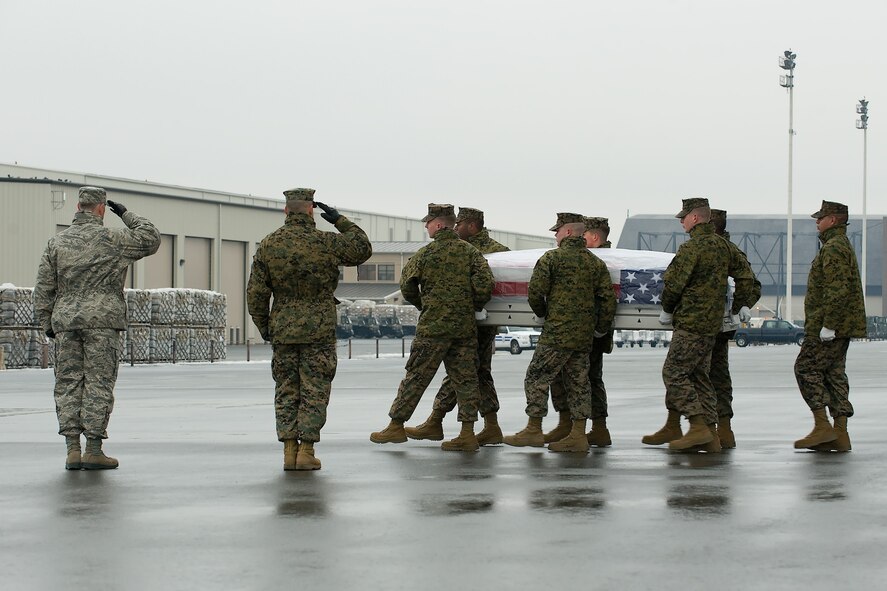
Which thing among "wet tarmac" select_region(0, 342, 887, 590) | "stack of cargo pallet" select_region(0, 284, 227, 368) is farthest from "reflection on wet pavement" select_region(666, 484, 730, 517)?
"stack of cargo pallet" select_region(0, 284, 227, 368)

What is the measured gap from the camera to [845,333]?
13219mm

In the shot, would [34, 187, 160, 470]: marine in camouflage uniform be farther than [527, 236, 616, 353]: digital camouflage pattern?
No

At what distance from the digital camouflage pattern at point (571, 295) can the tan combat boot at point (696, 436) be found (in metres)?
1.10

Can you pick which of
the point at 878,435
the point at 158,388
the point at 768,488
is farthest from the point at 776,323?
the point at 768,488

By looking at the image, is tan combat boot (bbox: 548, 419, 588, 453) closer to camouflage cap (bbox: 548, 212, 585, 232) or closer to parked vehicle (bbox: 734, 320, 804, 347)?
camouflage cap (bbox: 548, 212, 585, 232)

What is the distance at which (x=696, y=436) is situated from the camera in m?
13.1

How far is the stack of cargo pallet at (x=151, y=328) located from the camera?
39.6 meters

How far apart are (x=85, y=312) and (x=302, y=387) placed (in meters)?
1.77

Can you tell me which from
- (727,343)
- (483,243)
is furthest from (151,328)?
(727,343)

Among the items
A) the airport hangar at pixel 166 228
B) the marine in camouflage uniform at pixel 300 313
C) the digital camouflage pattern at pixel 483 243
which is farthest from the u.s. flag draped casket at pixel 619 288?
the airport hangar at pixel 166 228

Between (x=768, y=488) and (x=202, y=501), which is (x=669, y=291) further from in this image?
(x=202, y=501)

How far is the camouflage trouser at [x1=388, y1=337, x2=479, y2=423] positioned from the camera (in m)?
13.4

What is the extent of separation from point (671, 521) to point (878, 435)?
7180 mm

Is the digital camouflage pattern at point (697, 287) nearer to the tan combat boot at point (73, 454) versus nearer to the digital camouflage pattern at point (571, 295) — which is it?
the digital camouflage pattern at point (571, 295)
